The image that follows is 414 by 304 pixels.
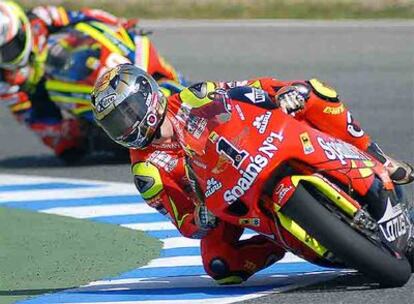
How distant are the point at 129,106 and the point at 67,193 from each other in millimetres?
4041

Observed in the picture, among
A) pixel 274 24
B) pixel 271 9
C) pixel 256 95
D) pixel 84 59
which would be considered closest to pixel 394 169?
pixel 256 95

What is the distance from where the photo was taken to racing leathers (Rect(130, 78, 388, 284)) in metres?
7.76

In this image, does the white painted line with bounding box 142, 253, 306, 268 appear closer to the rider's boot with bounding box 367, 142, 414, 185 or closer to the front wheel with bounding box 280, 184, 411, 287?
the rider's boot with bounding box 367, 142, 414, 185

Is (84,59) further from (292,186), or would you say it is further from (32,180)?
(292,186)

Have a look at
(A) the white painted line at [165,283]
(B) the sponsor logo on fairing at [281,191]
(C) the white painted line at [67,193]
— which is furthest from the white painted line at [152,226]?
(B) the sponsor logo on fairing at [281,191]

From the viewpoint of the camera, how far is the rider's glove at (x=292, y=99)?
307 inches

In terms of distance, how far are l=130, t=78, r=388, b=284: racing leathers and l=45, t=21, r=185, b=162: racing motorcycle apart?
167 inches

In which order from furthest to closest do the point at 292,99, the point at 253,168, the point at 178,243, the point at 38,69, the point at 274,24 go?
1. the point at 274,24
2. the point at 38,69
3. the point at 178,243
4. the point at 292,99
5. the point at 253,168

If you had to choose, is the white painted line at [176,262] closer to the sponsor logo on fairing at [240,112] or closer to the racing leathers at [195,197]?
the racing leathers at [195,197]

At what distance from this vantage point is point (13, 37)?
12023 millimetres

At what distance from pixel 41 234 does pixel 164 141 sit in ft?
7.73

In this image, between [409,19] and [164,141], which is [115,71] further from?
[409,19]

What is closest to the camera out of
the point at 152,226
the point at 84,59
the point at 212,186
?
the point at 212,186

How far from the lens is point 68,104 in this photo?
12.3m
